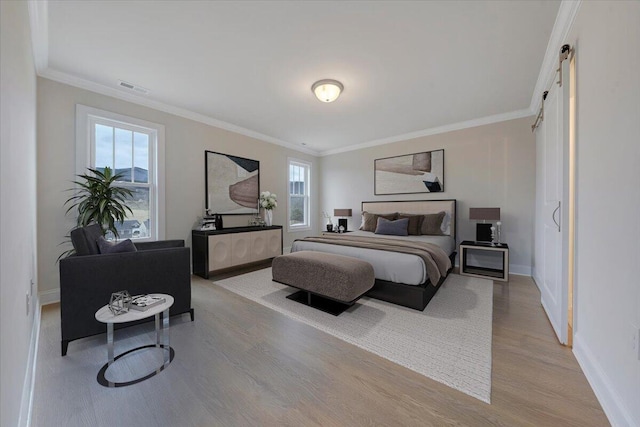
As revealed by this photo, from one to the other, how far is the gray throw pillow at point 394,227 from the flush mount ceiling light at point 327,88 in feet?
7.75

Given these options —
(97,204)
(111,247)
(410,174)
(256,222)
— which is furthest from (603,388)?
(256,222)

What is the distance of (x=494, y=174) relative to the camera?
413 cm

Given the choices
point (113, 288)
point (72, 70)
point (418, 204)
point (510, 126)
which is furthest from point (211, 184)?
point (510, 126)

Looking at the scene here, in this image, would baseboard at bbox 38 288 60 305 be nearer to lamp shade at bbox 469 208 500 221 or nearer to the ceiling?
the ceiling

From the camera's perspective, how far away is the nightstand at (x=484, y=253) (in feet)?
11.6

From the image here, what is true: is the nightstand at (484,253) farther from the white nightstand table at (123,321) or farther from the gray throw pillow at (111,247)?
the gray throw pillow at (111,247)

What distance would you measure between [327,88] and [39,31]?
106 inches

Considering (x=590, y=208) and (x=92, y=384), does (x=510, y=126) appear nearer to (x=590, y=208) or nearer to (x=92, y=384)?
(x=590, y=208)

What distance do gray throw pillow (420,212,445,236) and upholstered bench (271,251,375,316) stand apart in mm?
2123

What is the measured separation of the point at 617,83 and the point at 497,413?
186cm

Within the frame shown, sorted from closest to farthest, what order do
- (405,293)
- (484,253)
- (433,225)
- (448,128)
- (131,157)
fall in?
1. (405,293)
2. (131,157)
3. (484,253)
4. (433,225)
5. (448,128)

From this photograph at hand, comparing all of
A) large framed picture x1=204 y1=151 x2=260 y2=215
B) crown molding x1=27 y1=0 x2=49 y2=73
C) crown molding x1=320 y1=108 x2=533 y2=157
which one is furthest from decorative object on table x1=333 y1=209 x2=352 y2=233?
crown molding x1=27 y1=0 x2=49 y2=73

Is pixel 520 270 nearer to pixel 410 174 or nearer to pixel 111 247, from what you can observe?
pixel 410 174

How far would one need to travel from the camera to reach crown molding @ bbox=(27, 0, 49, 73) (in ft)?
6.20
